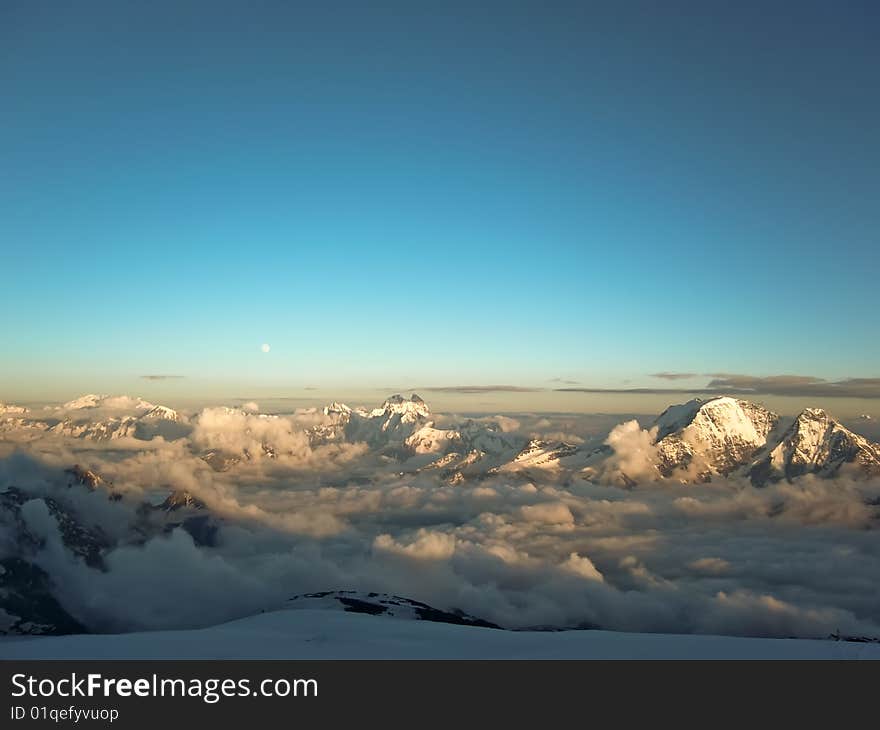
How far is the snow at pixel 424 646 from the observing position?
93.8ft

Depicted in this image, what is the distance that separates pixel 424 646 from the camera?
3272 cm

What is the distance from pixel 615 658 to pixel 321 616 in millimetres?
32428

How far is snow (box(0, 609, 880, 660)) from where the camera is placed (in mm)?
28594
